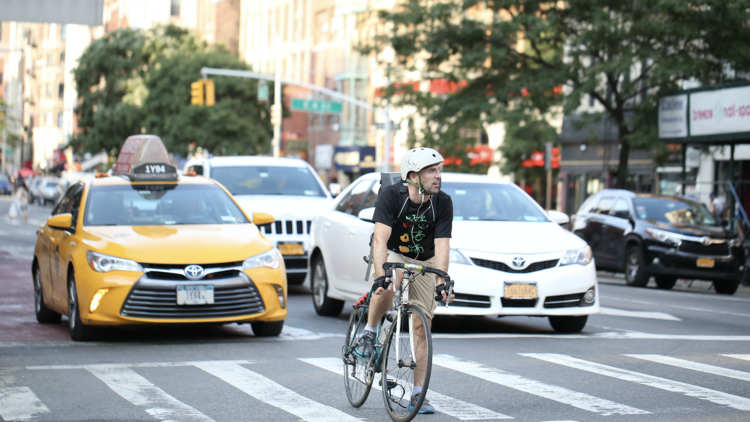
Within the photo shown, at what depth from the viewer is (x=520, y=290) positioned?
10812 mm

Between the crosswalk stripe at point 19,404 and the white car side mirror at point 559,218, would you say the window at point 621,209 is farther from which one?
the crosswalk stripe at point 19,404

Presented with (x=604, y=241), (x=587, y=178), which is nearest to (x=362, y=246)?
(x=604, y=241)

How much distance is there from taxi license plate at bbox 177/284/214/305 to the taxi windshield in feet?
4.41

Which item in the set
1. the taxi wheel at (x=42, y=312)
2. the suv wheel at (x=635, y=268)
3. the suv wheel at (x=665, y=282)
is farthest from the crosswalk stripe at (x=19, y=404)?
the suv wheel at (x=665, y=282)

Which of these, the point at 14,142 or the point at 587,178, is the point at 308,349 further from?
the point at 14,142

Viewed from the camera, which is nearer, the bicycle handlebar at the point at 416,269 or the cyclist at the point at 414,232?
the bicycle handlebar at the point at 416,269

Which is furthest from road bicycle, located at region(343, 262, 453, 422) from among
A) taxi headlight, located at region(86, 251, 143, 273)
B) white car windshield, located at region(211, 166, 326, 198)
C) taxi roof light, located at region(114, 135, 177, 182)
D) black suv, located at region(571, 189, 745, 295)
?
black suv, located at region(571, 189, 745, 295)

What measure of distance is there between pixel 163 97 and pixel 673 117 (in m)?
39.9

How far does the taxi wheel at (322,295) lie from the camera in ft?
42.3

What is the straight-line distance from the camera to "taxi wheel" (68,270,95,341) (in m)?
10.1

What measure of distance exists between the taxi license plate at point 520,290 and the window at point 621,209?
1115cm

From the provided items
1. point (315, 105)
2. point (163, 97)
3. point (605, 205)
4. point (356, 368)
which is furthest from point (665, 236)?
point (163, 97)

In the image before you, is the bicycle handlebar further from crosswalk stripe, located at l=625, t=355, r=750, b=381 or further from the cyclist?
crosswalk stripe, located at l=625, t=355, r=750, b=381

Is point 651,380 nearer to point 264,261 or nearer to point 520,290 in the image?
point 520,290
